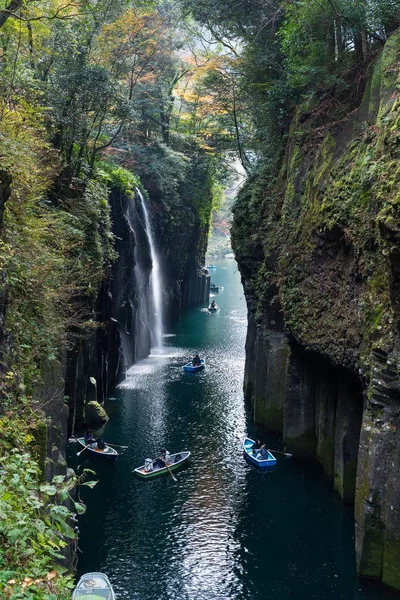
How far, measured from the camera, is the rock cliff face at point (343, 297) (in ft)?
51.3

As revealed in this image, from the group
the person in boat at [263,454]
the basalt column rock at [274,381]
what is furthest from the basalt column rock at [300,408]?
the basalt column rock at [274,381]

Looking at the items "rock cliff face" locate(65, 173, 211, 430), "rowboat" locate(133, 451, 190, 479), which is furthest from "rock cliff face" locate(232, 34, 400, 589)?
"rock cliff face" locate(65, 173, 211, 430)

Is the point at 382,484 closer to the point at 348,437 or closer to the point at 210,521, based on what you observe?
the point at 348,437

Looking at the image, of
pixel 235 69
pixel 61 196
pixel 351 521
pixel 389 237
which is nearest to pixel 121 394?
pixel 61 196

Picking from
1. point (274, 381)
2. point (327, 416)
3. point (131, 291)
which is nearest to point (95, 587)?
point (327, 416)

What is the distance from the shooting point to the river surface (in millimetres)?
16188

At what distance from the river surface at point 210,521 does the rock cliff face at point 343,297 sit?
129cm

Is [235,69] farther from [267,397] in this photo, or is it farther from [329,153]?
[267,397]

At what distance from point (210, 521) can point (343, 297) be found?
8.98m

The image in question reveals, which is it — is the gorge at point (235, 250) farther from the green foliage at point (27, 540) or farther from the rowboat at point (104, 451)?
the rowboat at point (104, 451)

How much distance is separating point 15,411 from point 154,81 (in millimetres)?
38098

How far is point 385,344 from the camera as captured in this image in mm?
15750

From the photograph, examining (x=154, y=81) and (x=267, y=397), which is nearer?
(x=267, y=397)

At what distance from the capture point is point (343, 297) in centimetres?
1983
